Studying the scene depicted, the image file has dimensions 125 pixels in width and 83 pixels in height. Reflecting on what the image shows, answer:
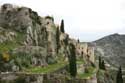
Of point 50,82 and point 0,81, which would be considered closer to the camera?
point 0,81

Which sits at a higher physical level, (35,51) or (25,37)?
(25,37)

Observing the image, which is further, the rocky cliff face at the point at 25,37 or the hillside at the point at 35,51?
the rocky cliff face at the point at 25,37

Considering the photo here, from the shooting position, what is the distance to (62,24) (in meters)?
155

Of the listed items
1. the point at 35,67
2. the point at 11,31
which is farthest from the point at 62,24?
the point at 35,67

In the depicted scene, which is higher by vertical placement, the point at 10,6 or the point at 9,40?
the point at 10,6

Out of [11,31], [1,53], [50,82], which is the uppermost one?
[11,31]

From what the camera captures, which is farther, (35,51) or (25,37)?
(25,37)

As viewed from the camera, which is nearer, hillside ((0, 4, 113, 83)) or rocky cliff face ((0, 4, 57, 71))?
hillside ((0, 4, 113, 83))

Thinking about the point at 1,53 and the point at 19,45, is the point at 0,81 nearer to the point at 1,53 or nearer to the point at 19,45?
the point at 1,53

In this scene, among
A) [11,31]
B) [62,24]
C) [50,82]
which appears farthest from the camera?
[62,24]

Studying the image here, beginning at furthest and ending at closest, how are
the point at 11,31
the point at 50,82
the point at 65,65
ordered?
the point at 11,31 < the point at 65,65 < the point at 50,82

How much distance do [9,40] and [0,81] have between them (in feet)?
120

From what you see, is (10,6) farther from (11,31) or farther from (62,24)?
(62,24)

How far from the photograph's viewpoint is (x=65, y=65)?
4343 inches
